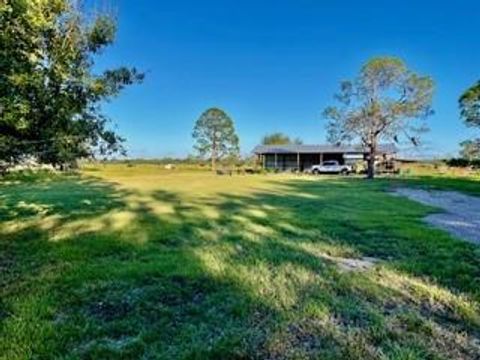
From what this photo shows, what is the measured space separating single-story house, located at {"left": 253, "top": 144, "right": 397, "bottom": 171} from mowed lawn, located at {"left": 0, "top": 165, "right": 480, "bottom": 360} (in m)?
51.5

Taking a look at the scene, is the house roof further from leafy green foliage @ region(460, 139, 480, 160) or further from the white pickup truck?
leafy green foliage @ region(460, 139, 480, 160)

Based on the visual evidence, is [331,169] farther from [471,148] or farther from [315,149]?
[471,148]

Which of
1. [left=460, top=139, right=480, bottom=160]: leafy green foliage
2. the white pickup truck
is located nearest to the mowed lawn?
[left=460, top=139, right=480, bottom=160]: leafy green foliage

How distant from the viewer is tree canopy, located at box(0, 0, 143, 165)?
7.39m

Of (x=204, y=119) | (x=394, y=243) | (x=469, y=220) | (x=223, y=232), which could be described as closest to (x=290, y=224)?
(x=223, y=232)

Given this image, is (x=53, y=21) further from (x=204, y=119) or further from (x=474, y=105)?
(x=204, y=119)

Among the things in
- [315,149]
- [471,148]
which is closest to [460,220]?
[471,148]

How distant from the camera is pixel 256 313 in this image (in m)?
4.73

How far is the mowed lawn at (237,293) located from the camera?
12.9ft

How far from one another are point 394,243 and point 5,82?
6920 mm

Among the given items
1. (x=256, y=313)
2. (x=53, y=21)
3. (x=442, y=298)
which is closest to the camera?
(x=256, y=313)

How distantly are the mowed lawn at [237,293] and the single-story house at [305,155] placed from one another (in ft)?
169

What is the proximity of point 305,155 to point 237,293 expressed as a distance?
2294 inches

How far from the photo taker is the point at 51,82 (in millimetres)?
8375
